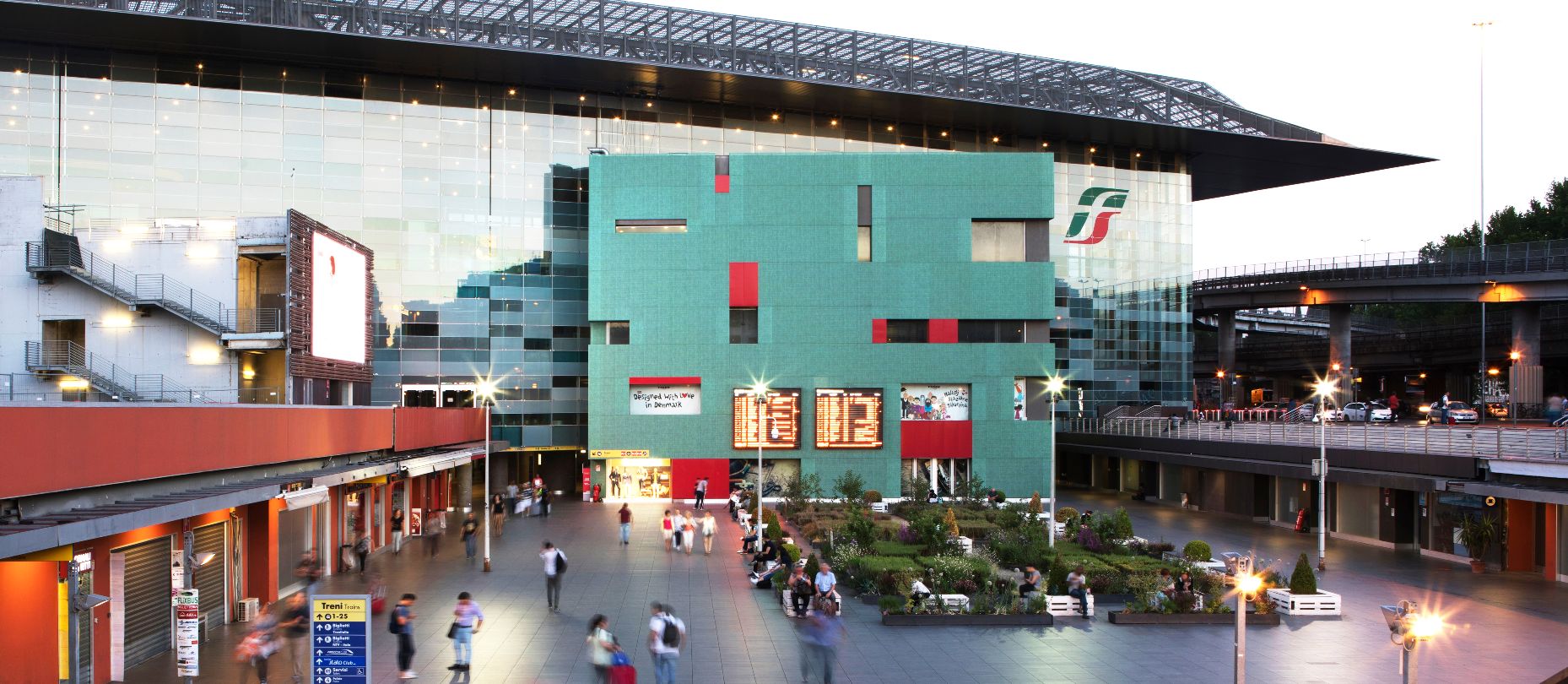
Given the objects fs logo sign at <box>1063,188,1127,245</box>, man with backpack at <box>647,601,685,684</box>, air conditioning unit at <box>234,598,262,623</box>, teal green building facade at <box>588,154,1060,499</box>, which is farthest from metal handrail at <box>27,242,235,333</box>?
fs logo sign at <box>1063,188,1127,245</box>

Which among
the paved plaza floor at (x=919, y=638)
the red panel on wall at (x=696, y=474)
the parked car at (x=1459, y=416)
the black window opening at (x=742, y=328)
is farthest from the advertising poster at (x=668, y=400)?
the parked car at (x=1459, y=416)

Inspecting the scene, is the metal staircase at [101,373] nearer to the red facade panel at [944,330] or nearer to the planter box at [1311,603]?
the red facade panel at [944,330]

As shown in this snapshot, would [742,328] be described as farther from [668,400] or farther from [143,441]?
[143,441]

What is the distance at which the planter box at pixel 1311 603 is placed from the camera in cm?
2555

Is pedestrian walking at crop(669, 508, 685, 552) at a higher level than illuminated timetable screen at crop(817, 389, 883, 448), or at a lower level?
lower

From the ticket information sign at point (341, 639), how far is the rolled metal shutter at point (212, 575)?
8.68 m

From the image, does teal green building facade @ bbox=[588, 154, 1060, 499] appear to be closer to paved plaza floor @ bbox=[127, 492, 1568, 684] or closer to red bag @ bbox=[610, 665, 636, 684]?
paved plaza floor @ bbox=[127, 492, 1568, 684]

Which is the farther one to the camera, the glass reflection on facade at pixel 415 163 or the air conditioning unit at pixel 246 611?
the glass reflection on facade at pixel 415 163

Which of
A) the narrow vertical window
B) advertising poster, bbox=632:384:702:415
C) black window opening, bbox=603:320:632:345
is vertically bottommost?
advertising poster, bbox=632:384:702:415

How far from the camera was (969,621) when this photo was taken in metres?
24.1

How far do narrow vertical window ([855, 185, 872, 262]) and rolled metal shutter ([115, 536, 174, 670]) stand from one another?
3891 centimetres

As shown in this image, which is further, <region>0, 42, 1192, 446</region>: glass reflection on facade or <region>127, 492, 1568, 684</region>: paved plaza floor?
<region>0, 42, 1192, 446</region>: glass reflection on facade

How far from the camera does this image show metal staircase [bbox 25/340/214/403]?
35656 millimetres

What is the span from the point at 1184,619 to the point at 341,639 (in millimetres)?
17950
